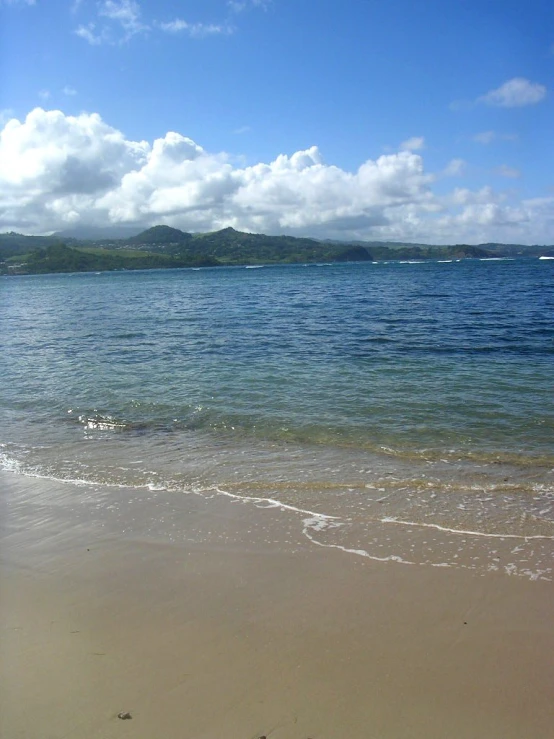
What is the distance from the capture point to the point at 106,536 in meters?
7.91

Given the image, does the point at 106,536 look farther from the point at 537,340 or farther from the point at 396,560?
the point at 537,340

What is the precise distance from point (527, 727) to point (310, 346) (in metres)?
22.5

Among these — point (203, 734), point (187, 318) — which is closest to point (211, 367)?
point (203, 734)

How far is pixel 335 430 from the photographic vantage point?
13.0m

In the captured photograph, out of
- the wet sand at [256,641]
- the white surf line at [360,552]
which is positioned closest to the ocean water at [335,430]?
the white surf line at [360,552]

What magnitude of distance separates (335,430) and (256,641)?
25.9 feet

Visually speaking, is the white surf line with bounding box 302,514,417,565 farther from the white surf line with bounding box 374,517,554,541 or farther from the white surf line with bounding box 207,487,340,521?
the white surf line with bounding box 374,517,554,541

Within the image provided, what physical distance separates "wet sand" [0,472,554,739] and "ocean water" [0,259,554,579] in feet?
2.96

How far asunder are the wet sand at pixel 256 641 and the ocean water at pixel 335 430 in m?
0.90

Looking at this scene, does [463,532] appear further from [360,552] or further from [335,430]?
[335,430]

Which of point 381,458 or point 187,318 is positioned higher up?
point 187,318

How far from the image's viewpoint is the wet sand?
441 cm

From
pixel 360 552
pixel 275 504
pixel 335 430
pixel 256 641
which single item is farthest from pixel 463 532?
pixel 335 430

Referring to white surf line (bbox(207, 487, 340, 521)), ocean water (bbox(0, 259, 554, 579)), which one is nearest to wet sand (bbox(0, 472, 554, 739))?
white surf line (bbox(207, 487, 340, 521))
